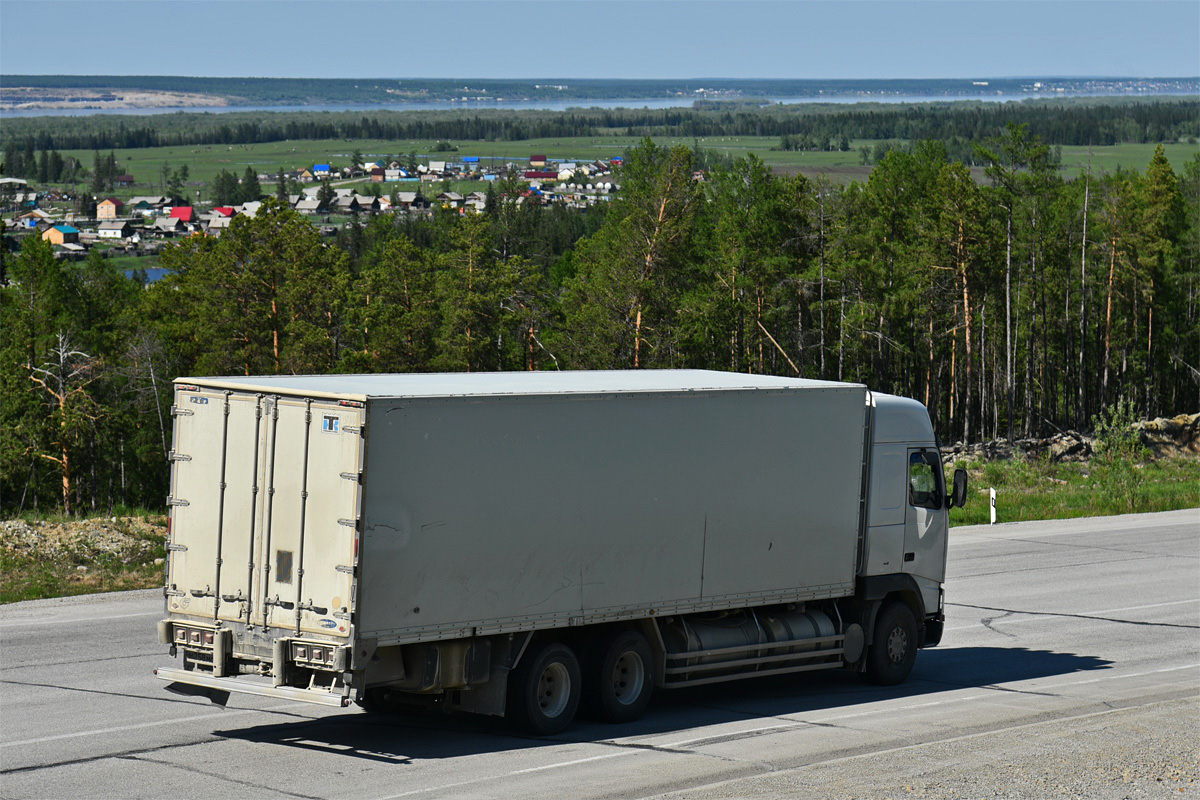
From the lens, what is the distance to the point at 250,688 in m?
12.2

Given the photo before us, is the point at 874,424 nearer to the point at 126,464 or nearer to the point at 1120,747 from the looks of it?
the point at 1120,747

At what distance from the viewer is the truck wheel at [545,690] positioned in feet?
42.6

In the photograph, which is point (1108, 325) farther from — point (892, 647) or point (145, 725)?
point (145, 725)

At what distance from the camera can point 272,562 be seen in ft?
39.7

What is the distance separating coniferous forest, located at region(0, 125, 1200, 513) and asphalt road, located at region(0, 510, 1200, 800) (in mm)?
37593

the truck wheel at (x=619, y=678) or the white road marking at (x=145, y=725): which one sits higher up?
the truck wheel at (x=619, y=678)

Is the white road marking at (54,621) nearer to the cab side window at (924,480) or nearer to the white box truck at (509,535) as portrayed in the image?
the white box truck at (509,535)

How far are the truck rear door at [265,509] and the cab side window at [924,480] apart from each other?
25.3ft

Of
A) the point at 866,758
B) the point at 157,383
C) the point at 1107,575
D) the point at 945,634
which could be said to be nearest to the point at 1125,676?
the point at 945,634

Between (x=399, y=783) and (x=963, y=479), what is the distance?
8.43 meters

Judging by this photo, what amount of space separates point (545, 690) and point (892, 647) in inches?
212

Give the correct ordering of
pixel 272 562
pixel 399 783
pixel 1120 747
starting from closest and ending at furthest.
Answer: pixel 399 783, pixel 272 562, pixel 1120 747

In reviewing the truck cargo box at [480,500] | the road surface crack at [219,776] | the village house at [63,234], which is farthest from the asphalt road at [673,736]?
the village house at [63,234]

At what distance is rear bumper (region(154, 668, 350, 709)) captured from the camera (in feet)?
38.2
